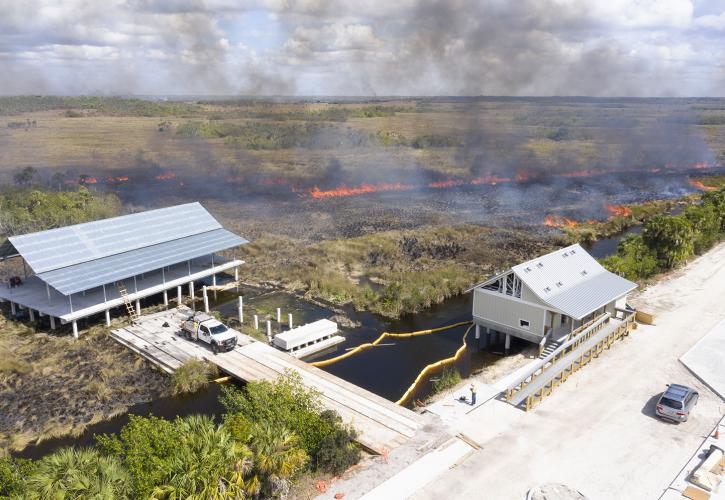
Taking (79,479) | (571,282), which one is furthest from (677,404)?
(79,479)

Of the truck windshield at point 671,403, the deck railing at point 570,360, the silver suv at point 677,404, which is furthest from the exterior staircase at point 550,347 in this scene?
the truck windshield at point 671,403

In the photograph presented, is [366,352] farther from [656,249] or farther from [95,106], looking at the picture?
[95,106]

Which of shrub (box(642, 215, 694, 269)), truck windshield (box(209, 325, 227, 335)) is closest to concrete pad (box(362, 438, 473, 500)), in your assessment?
truck windshield (box(209, 325, 227, 335))

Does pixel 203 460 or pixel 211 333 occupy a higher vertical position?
pixel 203 460

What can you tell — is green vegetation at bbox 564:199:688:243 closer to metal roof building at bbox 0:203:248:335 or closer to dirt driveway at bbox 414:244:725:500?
dirt driveway at bbox 414:244:725:500

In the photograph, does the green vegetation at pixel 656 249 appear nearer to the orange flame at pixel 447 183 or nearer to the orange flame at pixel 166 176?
the orange flame at pixel 447 183
